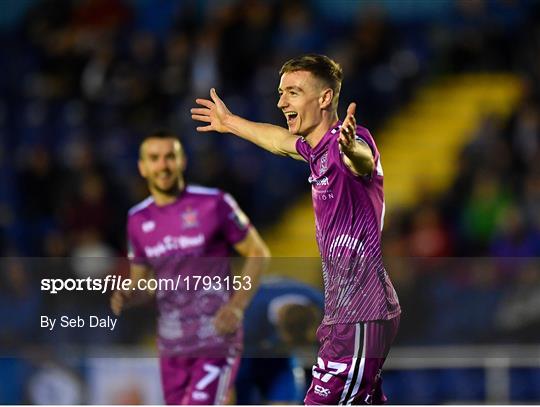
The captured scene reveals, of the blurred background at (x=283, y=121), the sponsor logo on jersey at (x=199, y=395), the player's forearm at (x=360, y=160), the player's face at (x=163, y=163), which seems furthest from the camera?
the blurred background at (x=283, y=121)

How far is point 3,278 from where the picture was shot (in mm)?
7832

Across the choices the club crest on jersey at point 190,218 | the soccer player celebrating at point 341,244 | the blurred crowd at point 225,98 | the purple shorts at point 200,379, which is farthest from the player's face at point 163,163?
the blurred crowd at point 225,98

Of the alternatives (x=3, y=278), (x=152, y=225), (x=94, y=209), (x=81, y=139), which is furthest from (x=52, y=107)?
(x=152, y=225)

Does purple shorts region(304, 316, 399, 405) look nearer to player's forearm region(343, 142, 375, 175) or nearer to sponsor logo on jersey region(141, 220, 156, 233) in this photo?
player's forearm region(343, 142, 375, 175)

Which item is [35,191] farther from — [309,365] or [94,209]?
[309,365]

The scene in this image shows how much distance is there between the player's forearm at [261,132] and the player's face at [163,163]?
1.40 m

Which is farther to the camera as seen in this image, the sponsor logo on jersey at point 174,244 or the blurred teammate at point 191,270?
the sponsor logo on jersey at point 174,244

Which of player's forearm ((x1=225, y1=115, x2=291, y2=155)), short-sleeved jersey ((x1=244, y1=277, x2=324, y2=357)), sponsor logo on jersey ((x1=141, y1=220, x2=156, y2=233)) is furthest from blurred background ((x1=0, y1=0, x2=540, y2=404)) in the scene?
player's forearm ((x1=225, y1=115, x2=291, y2=155))

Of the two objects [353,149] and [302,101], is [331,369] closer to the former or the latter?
[353,149]

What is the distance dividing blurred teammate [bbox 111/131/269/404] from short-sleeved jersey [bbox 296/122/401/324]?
1426 mm

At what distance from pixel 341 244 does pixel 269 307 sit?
76.2 inches

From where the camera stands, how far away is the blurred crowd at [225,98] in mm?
11156

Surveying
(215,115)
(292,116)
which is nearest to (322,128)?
(292,116)

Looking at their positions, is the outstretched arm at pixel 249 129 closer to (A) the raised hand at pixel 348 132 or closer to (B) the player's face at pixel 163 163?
(A) the raised hand at pixel 348 132
